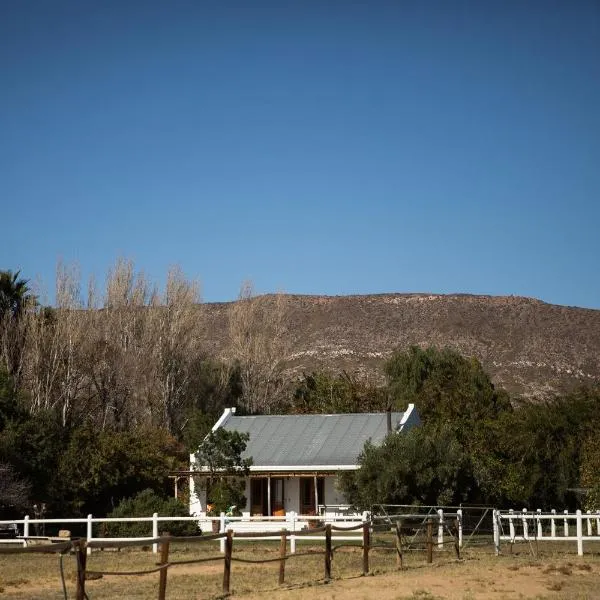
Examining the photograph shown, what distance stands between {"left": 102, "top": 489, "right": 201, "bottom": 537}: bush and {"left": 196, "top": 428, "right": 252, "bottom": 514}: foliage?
2521mm

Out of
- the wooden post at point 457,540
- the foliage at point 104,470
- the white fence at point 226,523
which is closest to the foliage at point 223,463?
the white fence at point 226,523

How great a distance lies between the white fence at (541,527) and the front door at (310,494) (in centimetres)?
810

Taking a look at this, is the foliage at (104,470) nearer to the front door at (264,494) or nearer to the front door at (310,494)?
the front door at (264,494)

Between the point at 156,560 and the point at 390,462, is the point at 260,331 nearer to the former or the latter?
the point at 390,462

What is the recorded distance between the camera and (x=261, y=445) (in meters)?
40.6

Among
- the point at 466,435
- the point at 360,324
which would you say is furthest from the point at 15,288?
the point at 360,324

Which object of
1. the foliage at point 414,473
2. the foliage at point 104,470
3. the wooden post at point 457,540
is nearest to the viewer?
the wooden post at point 457,540

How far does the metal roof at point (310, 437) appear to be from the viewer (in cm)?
3850

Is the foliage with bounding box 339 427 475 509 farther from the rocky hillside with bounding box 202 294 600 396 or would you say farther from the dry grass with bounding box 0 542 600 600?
the rocky hillside with bounding box 202 294 600 396

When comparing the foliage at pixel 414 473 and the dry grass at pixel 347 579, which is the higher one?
the foliage at pixel 414 473

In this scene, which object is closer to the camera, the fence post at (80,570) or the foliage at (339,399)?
the fence post at (80,570)

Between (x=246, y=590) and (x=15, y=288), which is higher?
(x=15, y=288)

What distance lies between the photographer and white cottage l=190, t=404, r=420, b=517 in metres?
38.2

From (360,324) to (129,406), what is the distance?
6156 cm
